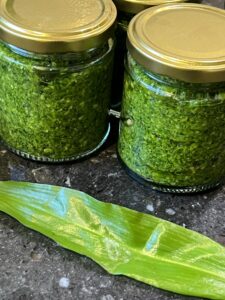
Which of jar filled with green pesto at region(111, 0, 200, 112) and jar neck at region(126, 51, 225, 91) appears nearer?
jar neck at region(126, 51, 225, 91)

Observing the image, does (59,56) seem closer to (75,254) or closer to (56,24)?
(56,24)

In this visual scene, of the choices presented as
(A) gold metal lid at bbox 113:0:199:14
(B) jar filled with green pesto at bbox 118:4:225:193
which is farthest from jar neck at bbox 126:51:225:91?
(A) gold metal lid at bbox 113:0:199:14

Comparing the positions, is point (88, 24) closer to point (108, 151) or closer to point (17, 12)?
point (17, 12)

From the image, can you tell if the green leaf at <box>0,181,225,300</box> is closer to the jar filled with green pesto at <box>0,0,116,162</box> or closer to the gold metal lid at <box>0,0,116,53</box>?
the jar filled with green pesto at <box>0,0,116,162</box>

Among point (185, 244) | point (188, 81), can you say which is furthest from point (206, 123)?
point (185, 244)

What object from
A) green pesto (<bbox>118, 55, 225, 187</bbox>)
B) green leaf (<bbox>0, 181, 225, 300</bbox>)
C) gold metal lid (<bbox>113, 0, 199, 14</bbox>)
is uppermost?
gold metal lid (<bbox>113, 0, 199, 14</bbox>)

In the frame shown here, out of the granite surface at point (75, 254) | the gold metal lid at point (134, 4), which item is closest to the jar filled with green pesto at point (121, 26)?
the gold metal lid at point (134, 4)

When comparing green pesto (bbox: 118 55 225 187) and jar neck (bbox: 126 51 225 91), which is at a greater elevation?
jar neck (bbox: 126 51 225 91)

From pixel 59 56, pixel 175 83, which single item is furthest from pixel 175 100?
pixel 59 56
